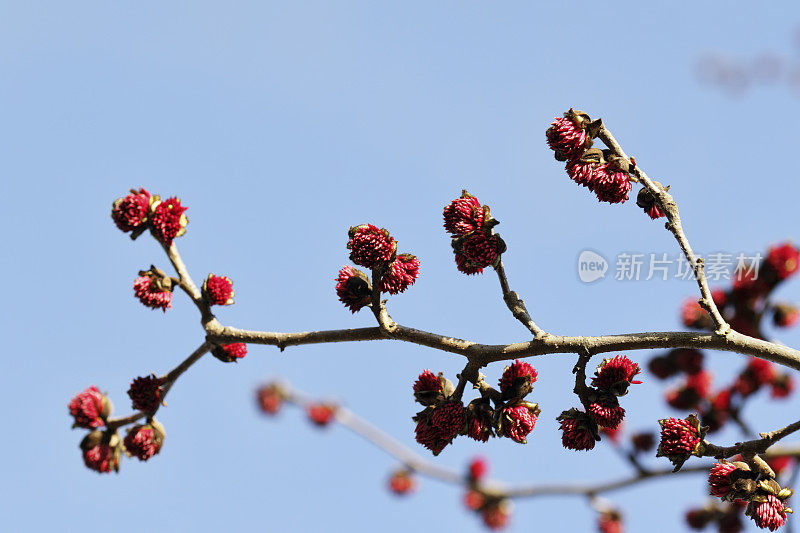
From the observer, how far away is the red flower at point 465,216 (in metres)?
3.42

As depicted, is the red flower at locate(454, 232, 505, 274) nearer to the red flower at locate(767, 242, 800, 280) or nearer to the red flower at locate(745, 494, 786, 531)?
the red flower at locate(745, 494, 786, 531)

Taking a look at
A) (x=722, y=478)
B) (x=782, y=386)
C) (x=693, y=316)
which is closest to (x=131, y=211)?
(x=722, y=478)

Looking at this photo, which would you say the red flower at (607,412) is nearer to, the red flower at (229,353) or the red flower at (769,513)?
the red flower at (769,513)

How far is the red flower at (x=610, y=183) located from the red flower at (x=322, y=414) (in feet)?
25.9

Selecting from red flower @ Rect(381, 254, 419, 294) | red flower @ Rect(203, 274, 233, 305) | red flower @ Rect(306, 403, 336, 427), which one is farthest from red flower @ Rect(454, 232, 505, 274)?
red flower @ Rect(306, 403, 336, 427)

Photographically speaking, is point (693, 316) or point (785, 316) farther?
point (693, 316)

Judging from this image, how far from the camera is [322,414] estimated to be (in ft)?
35.1

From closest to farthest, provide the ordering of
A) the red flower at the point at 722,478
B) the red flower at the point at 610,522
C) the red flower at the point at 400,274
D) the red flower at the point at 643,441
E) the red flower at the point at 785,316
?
1. the red flower at the point at 722,478
2. the red flower at the point at 400,274
3. the red flower at the point at 785,316
4. the red flower at the point at 643,441
5. the red flower at the point at 610,522

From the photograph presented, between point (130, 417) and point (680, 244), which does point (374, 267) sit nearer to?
point (680, 244)

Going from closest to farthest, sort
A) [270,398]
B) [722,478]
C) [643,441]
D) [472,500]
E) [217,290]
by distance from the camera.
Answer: [722,478] → [217,290] → [643,441] → [472,500] → [270,398]

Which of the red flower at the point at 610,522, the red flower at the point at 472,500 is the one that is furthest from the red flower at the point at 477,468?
the red flower at the point at 610,522

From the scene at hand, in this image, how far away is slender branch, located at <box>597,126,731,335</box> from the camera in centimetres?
322

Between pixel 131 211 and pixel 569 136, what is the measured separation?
216 cm

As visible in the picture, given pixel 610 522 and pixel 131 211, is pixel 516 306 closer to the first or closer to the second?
pixel 131 211
